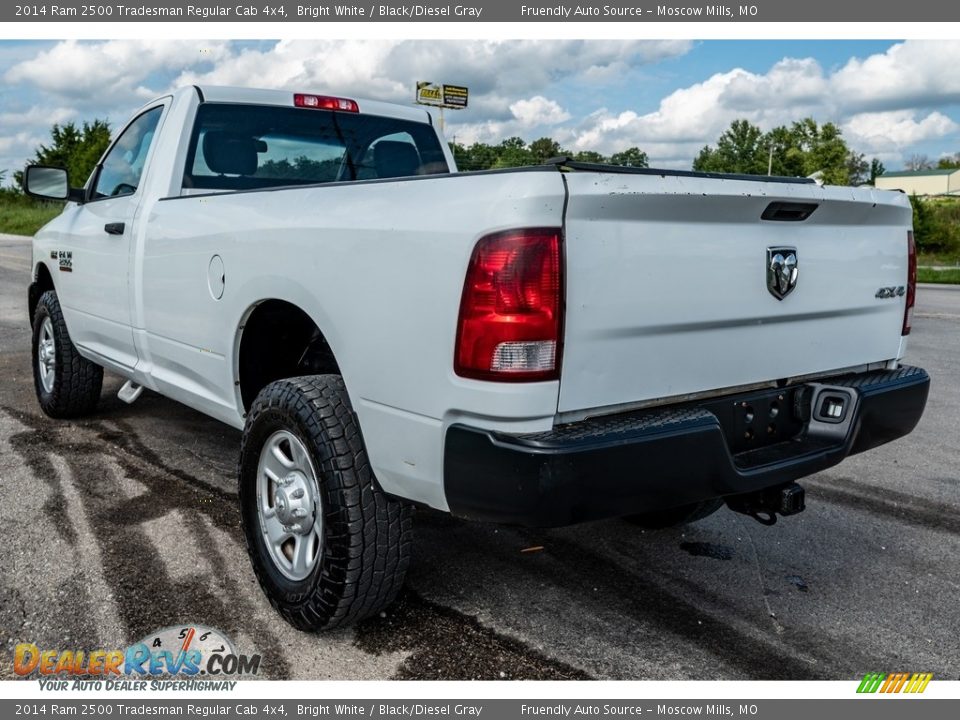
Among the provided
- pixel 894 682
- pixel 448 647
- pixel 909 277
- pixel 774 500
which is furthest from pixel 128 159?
pixel 894 682

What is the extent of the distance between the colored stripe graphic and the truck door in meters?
3.58

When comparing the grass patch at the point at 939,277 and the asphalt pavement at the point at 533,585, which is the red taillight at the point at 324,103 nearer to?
the asphalt pavement at the point at 533,585

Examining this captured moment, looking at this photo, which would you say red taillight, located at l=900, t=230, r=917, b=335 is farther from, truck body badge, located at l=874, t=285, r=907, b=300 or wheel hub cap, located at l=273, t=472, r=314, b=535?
wheel hub cap, located at l=273, t=472, r=314, b=535

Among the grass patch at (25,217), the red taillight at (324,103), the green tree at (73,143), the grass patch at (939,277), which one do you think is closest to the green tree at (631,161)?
the red taillight at (324,103)

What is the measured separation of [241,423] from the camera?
348 cm

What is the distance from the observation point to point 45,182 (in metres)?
5.04

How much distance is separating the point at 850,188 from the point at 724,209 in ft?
2.52

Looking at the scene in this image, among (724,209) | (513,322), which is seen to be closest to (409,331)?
(513,322)

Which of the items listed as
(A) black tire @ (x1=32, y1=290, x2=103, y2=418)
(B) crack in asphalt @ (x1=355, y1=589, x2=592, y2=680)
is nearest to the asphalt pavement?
(B) crack in asphalt @ (x1=355, y1=589, x2=592, y2=680)

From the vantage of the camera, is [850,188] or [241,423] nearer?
[850,188]

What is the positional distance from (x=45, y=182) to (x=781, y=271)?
167 inches

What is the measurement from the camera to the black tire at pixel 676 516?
11.9 ft

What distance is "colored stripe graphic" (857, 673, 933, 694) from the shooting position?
265 centimetres
